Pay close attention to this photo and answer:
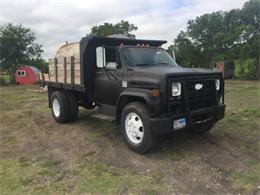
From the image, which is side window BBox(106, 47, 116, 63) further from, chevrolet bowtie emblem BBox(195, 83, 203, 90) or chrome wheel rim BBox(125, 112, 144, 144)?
chevrolet bowtie emblem BBox(195, 83, 203, 90)

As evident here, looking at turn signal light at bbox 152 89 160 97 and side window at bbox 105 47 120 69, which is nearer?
turn signal light at bbox 152 89 160 97

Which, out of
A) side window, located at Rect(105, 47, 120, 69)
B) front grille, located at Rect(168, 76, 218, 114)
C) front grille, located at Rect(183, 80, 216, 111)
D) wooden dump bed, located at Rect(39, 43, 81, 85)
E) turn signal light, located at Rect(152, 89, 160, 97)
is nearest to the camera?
turn signal light, located at Rect(152, 89, 160, 97)

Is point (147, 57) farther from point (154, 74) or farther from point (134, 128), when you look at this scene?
point (134, 128)

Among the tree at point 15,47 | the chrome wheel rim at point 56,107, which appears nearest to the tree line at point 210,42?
the tree at point 15,47

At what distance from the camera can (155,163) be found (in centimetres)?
513

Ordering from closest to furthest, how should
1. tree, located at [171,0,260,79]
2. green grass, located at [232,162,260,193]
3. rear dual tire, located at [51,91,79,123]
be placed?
1. green grass, located at [232,162,260,193]
2. rear dual tire, located at [51,91,79,123]
3. tree, located at [171,0,260,79]

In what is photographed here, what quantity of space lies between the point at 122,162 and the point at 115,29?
117ft

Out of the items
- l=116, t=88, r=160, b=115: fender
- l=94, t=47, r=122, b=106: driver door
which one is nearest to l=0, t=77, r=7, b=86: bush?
l=94, t=47, r=122, b=106: driver door

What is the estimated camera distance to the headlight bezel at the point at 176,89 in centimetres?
520

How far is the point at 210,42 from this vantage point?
34.7 meters

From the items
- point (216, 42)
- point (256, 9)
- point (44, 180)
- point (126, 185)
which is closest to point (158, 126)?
point (126, 185)

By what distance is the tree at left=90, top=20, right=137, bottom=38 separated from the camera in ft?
129

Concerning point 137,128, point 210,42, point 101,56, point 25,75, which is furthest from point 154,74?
point 210,42

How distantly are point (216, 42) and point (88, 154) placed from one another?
98.7 feet
